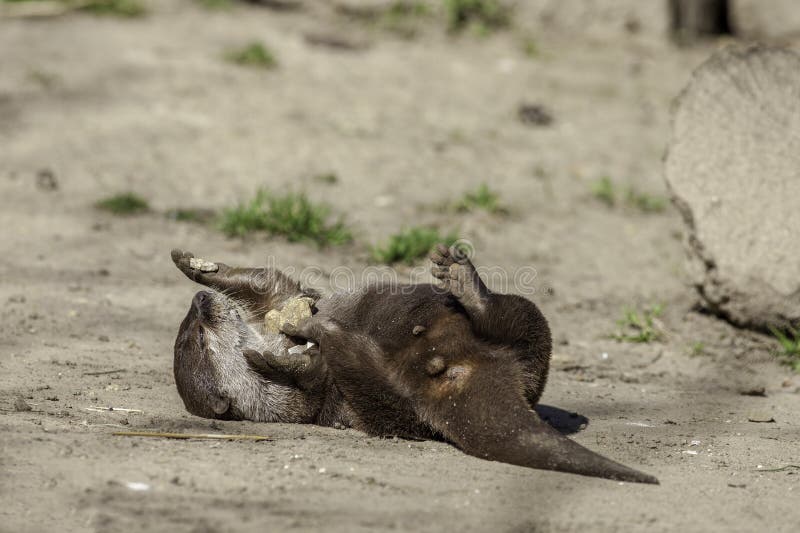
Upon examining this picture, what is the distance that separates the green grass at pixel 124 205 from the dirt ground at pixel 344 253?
0.09m

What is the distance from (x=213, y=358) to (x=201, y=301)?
279 mm

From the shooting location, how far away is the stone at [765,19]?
9180 mm

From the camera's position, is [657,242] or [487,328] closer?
[487,328]

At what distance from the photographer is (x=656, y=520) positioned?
3053mm

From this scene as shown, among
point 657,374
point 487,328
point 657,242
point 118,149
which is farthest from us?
point 118,149

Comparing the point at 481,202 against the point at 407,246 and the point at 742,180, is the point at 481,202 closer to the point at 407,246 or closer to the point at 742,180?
the point at 407,246

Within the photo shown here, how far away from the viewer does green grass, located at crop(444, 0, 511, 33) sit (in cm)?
955

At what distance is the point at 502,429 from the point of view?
353cm

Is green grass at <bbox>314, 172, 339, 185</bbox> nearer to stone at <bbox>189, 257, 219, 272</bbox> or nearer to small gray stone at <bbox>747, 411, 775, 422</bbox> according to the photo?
stone at <bbox>189, 257, 219, 272</bbox>

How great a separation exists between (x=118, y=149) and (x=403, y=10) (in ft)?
11.4

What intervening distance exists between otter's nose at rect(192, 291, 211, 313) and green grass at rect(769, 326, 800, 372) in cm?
291

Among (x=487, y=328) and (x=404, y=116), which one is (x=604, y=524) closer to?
(x=487, y=328)

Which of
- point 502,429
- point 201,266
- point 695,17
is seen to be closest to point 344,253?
point 201,266

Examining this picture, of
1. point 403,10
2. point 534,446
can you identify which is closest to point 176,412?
point 534,446
